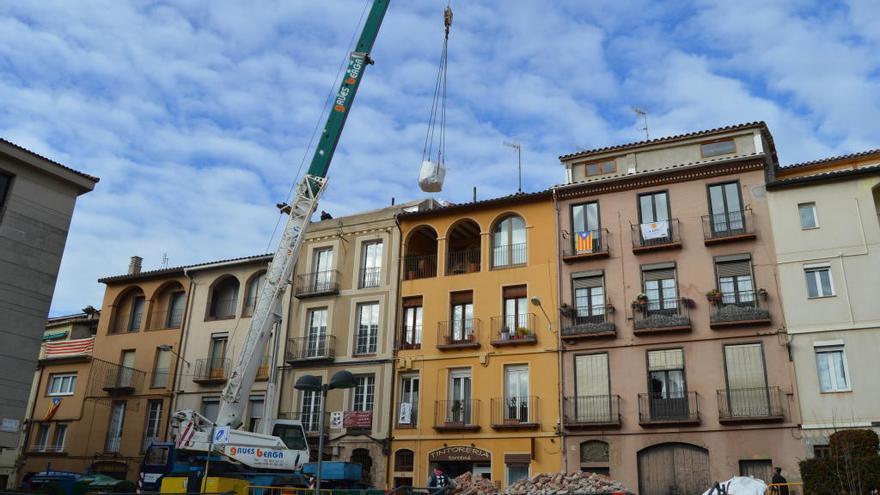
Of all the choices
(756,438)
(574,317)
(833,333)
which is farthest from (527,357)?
(833,333)

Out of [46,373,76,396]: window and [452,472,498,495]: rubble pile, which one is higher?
[46,373,76,396]: window

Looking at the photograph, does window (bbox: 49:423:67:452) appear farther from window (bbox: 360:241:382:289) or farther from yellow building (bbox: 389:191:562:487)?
yellow building (bbox: 389:191:562:487)

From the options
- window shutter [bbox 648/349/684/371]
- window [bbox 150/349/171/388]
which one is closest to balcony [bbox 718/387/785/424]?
window shutter [bbox 648/349/684/371]

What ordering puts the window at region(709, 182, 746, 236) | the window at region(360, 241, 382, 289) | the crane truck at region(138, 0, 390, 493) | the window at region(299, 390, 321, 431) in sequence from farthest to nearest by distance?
the window at region(360, 241, 382, 289), the window at region(299, 390, 321, 431), the window at region(709, 182, 746, 236), the crane truck at region(138, 0, 390, 493)

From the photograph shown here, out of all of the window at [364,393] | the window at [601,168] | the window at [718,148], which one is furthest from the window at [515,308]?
the window at [718,148]

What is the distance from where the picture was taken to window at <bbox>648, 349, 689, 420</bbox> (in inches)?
1132

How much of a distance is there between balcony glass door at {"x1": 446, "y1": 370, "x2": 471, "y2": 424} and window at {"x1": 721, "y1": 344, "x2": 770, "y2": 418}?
33.9ft

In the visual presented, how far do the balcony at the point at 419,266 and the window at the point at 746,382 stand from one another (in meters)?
13.8

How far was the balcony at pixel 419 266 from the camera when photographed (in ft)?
120

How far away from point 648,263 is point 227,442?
17230 mm

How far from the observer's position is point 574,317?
31.8 m

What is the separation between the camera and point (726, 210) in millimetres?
30422

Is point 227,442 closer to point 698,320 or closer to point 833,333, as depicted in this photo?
point 698,320

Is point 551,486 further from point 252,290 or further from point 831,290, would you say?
point 252,290
